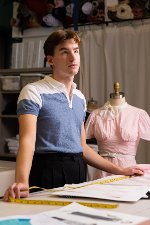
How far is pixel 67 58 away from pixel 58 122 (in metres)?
0.30

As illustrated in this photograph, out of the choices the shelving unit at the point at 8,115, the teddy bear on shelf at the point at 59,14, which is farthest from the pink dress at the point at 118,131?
the teddy bear on shelf at the point at 59,14

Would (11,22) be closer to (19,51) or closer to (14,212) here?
(19,51)

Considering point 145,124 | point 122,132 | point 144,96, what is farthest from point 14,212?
point 144,96

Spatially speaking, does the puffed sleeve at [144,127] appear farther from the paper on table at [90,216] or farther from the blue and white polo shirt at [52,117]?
the paper on table at [90,216]

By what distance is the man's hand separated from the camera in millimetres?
1291

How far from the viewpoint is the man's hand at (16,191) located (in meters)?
1.29

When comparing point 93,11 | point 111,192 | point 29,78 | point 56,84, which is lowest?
point 111,192

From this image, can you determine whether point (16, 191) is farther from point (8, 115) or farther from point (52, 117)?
point (8, 115)

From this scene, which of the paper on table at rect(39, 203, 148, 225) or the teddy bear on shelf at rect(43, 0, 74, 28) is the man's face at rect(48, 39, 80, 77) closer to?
the paper on table at rect(39, 203, 148, 225)

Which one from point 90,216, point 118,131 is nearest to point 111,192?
point 90,216

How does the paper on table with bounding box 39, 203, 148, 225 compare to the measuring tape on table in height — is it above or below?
above

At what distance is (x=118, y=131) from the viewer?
238 centimetres

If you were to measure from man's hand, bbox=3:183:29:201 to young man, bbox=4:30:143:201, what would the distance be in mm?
352

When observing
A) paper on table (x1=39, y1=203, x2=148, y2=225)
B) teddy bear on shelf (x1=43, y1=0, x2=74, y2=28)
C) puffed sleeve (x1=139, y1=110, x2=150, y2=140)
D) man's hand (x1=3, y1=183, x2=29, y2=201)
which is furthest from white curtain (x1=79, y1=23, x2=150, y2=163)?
paper on table (x1=39, y1=203, x2=148, y2=225)
